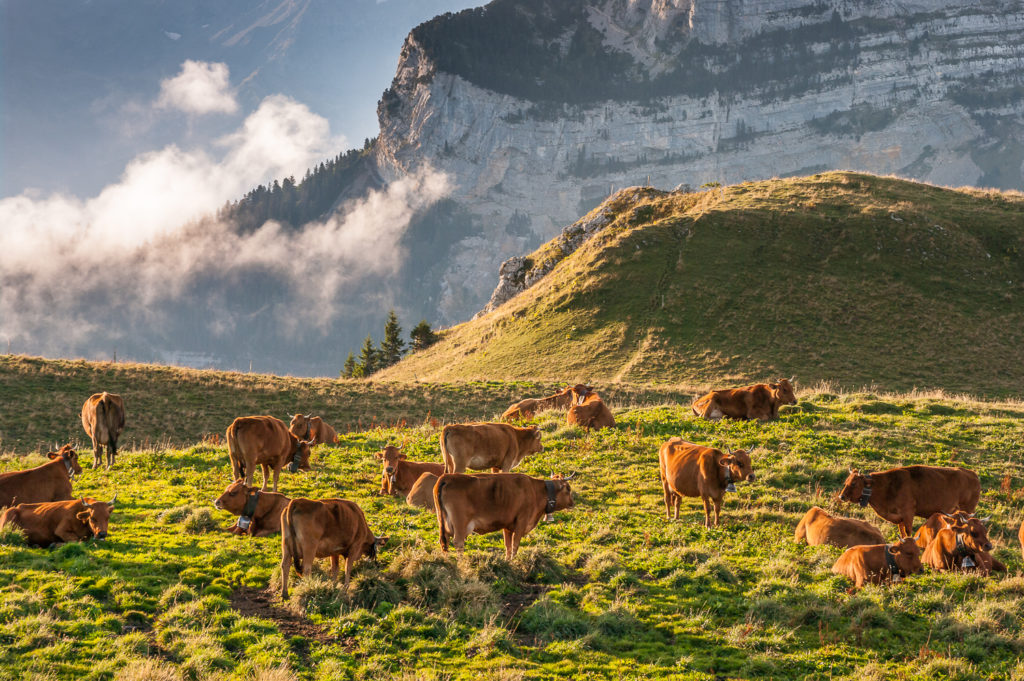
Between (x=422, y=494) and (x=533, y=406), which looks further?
(x=533, y=406)

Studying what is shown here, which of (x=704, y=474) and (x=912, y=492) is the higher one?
(x=704, y=474)

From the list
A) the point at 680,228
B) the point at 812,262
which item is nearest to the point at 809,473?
the point at 812,262

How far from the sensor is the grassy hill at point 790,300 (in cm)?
4797

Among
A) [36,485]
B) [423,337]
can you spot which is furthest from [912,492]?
[423,337]

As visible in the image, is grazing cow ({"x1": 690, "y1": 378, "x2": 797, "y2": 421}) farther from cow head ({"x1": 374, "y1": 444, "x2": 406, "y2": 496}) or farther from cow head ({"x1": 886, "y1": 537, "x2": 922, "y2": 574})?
cow head ({"x1": 374, "y1": 444, "x2": 406, "y2": 496})

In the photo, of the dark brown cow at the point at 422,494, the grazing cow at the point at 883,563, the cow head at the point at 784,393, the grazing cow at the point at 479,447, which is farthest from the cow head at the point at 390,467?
the cow head at the point at 784,393

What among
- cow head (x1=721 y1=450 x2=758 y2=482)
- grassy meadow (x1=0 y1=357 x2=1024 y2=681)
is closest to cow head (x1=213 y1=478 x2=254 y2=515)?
grassy meadow (x1=0 y1=357 x2=1024 y2=681)

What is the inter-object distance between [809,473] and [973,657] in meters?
9.54

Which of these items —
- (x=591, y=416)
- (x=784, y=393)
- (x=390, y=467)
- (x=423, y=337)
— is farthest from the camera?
(x=423, y=337)

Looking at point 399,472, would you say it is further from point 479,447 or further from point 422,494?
point 479,447

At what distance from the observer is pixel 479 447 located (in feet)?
57.7

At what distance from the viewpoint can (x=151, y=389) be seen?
124 feet

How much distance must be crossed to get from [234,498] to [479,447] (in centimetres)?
580

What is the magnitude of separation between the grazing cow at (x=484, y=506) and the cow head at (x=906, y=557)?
648 cm
